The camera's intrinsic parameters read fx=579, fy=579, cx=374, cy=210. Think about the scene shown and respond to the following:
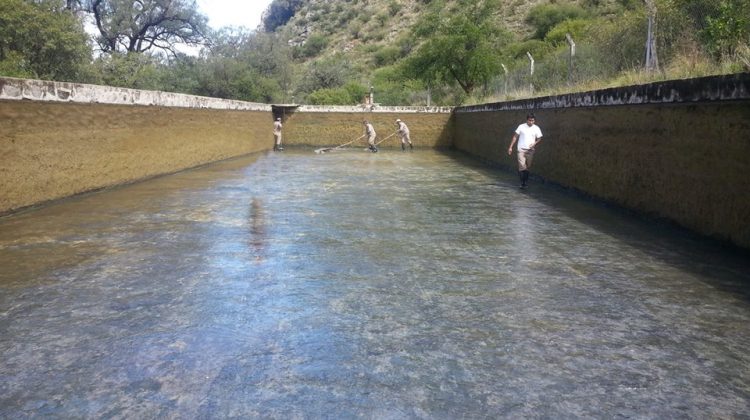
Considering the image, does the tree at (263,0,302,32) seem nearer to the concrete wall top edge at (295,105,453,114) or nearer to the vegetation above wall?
the vegetation above wall

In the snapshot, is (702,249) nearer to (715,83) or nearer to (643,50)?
(715,83)

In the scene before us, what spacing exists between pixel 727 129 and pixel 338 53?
6759cm

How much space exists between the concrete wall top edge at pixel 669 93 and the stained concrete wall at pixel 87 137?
9287 millimetres

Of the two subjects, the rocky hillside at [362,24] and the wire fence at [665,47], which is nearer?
the wire fence at [665,47]

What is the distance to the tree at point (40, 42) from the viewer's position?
2777 centimetres

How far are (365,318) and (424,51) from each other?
30121 mm

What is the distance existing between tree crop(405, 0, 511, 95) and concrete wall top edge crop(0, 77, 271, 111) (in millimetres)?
17967

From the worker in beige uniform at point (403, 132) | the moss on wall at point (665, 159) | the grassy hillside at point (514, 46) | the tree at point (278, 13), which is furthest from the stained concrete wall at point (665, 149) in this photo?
the tree at point (278, 13)

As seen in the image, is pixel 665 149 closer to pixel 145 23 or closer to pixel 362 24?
pixel 145 23

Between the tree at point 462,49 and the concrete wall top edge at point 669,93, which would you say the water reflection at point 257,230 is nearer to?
the concrete wall top edge at point 669,93

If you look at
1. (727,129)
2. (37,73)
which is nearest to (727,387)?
(727,129)

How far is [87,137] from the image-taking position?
10602 mm

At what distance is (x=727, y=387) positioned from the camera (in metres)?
3.35

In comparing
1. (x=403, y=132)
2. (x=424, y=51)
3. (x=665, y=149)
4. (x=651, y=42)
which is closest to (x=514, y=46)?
(x=424, y=51)
